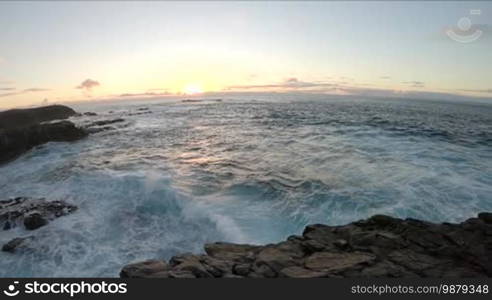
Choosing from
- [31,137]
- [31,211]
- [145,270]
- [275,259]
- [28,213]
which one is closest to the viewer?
[145,270]

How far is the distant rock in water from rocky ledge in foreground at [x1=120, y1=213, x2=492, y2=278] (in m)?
39.7

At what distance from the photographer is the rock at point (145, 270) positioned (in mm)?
7919

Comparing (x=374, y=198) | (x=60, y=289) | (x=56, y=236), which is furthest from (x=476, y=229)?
(x=56, y=236)

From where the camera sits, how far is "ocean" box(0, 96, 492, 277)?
12.8 metres

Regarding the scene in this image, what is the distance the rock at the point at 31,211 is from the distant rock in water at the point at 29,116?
89.9 feet

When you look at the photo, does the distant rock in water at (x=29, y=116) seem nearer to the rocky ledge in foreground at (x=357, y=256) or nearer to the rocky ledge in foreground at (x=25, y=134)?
the rocky ledge in foreground at (x=25, y=134)

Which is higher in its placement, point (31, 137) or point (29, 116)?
point (29, 116)

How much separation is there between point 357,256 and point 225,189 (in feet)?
32.1

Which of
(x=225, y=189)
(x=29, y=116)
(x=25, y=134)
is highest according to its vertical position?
(x=29, y=116)

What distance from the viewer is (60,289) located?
665 centimetres

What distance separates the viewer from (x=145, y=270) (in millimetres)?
8164

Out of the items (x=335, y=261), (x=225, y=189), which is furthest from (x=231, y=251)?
(x=225, y=189)

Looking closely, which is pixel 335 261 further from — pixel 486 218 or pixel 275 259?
pixel 486 218

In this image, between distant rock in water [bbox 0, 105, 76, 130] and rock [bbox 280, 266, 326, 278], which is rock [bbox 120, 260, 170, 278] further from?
distant rock in water [bbox 0, 105, 76, 130]
